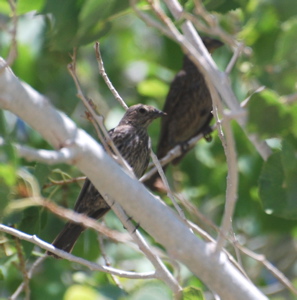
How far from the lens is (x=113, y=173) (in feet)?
7.37

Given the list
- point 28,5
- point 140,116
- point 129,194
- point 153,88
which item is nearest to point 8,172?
point 129,194

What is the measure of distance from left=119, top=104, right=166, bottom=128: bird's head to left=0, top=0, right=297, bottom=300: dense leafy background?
50 centimetres

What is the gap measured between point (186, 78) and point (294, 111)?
434cm

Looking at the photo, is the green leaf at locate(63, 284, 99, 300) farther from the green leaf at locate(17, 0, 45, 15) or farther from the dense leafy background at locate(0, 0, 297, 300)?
the green leaf at locate(17, 0, 45, 15)

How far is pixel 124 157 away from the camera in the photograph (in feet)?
15.4

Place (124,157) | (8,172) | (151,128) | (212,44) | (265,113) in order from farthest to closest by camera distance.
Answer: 1. (151,128)
2. (212,44)
3. (124,157)
4. (265,113)
5. (8,172)

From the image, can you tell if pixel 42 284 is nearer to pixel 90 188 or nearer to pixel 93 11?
pixel 90 188

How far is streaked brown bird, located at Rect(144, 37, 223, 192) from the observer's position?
6695mm

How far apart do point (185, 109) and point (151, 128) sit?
0.35 m

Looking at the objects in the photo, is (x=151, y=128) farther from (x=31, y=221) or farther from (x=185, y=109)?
(x=31, y=221)

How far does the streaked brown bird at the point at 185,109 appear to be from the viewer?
22.0ft

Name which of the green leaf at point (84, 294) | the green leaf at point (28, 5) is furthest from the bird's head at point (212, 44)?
the green leaf at point (28, 5)

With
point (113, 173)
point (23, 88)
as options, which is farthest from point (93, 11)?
point (113, 173)

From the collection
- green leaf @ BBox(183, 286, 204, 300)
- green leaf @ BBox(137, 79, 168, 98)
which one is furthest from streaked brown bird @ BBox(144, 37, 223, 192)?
green leaf @ BBox(183, 286, 204, 300)
